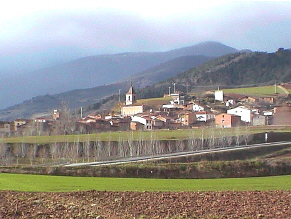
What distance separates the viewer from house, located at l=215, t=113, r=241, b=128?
270 ft

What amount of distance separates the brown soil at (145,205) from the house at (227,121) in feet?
217

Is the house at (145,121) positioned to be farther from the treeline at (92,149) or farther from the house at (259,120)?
the treeline at (92,149)

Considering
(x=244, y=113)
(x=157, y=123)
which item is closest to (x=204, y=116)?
(x=244, y=113)

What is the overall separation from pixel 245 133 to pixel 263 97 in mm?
59852

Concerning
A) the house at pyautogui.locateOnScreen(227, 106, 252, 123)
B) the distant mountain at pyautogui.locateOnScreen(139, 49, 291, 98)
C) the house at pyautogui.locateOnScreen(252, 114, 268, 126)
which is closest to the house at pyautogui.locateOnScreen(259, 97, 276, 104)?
the house at pyautogui.locateOnScreen(227, 106, 252, 123)

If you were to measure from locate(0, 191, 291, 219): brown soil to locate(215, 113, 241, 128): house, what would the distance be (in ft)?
217

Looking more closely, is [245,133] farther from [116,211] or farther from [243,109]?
[116,211]

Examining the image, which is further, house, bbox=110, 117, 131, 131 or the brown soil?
house, bbox=110, 117, 131, 131

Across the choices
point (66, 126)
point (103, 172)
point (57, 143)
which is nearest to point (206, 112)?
point (66, 126)

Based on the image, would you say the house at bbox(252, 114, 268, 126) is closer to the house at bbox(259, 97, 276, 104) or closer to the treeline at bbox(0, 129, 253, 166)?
the house at bbox(259, 97, 276, 104)

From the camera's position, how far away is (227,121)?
82.8 meters

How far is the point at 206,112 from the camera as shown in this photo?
91625 mm

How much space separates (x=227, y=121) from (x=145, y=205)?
70.3 m

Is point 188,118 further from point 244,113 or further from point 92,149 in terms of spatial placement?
point 92,149
